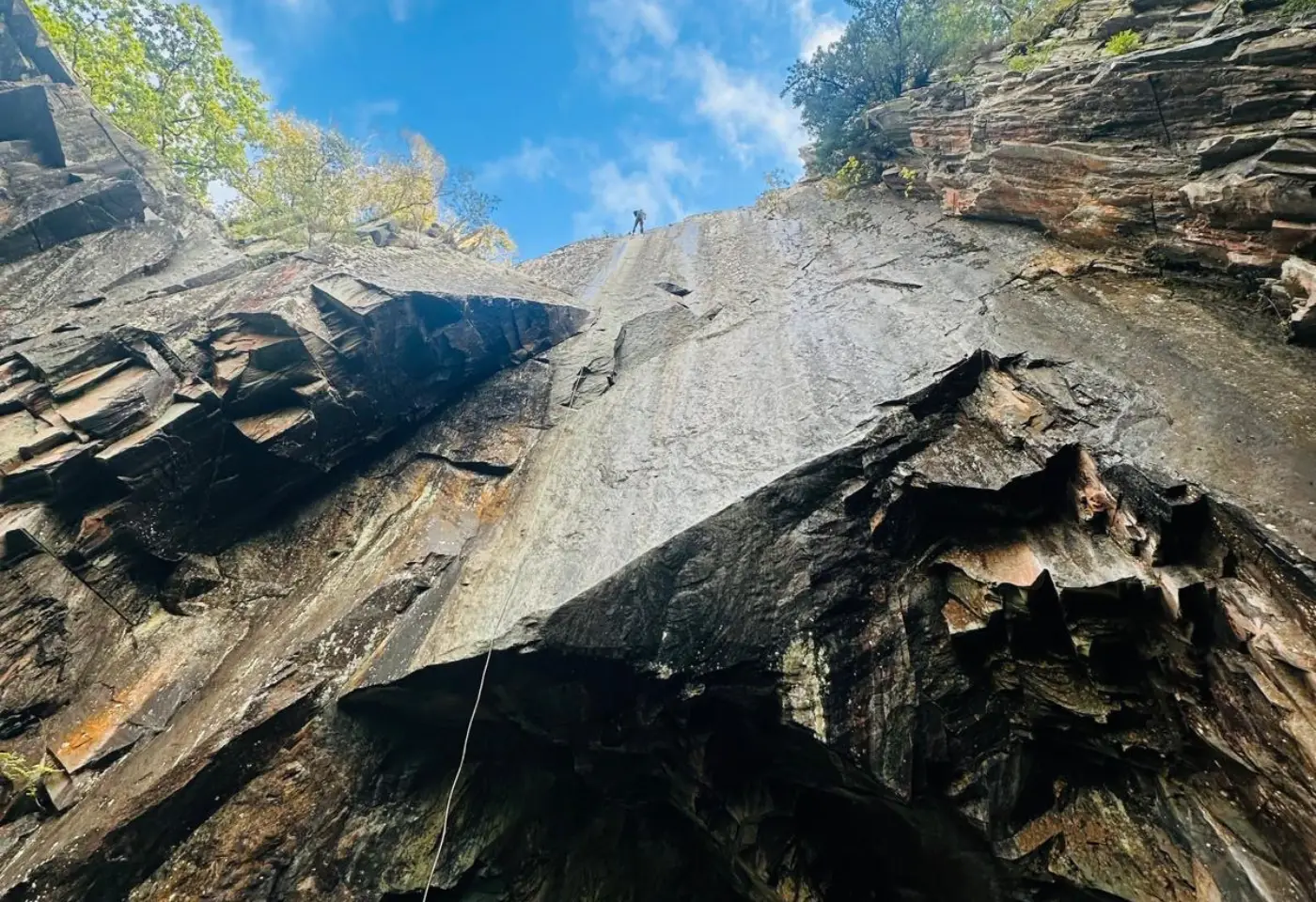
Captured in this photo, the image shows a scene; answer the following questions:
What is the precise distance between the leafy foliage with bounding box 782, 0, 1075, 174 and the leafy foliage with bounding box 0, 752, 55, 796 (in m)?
19.4

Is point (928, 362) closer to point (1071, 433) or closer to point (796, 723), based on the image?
point (1071, 433)

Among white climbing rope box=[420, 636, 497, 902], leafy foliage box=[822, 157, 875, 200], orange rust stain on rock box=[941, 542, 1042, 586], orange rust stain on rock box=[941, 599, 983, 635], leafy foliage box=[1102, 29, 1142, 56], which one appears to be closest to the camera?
orange rust stain on rock box=[941, 542, 1042, 586]

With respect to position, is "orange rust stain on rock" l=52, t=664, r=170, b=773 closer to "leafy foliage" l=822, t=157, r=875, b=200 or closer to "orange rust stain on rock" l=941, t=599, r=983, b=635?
"orange rust stain on rock" l=941, t=599, r=983, b=635

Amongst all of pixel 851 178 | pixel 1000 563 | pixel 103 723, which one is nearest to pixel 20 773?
pixel 103 723

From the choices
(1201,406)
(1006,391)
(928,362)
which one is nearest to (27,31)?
(928,362)

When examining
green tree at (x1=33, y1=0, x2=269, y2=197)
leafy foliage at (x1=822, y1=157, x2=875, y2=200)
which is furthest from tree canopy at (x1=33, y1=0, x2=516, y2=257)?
leafy foliage at (x1=822, y1=157, x2=875, y2=200)

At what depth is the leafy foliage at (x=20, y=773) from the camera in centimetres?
654

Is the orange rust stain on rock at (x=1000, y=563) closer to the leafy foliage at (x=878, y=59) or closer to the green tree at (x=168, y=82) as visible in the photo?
the leafy foliage at (x=878, y=59)

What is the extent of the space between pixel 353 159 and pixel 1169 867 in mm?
23324

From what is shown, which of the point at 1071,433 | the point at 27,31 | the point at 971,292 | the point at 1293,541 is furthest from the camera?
the point at 27,31

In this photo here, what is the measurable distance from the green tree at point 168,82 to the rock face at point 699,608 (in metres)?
15.4

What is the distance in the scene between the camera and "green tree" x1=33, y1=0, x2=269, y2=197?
2002 centimetres

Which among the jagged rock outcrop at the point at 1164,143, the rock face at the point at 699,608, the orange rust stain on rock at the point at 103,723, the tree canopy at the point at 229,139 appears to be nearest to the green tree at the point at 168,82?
the tree canopy at the point at 229,139

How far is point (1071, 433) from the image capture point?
6102 mm
